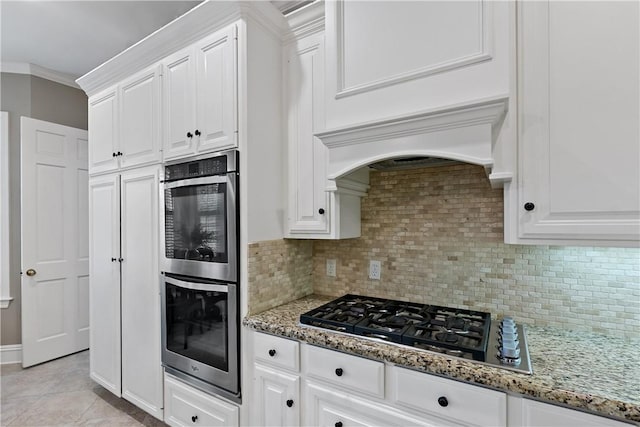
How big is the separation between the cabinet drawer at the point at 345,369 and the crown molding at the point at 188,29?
173 cm

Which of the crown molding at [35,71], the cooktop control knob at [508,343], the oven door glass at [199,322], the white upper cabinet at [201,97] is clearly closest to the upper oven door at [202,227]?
the oven door glass at [199,322]

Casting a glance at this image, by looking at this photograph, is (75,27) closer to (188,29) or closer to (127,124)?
(127,124)

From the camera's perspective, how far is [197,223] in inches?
74.6

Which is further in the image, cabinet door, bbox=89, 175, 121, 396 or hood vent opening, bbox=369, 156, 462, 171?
cabinet door, bbox=89, 175, 121, 396

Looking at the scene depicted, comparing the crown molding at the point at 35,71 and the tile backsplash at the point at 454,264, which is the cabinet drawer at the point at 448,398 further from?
the crown molding at the point at 35,71

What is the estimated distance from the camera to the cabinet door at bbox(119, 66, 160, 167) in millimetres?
2129

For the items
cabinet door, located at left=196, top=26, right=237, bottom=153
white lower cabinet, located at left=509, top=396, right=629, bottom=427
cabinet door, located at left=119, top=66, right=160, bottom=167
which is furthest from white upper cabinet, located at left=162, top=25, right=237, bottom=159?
white lower cabinet, located at left=509, top=396, right=629, bottom=427

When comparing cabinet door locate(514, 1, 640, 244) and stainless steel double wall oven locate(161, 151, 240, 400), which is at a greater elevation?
cabinet door locate(514, 1, 640, 244)

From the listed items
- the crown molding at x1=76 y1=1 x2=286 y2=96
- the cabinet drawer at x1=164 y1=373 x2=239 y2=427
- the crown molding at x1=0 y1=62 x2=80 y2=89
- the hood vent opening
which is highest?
the crown molding at x1=0 y1=62 x2=80 y2=89

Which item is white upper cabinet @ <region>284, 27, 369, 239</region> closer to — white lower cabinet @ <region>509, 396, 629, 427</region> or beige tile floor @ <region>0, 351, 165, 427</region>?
white lower cabinet @ <region>509, 396, 629, 427</region>

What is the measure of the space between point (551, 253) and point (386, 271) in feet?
2.70

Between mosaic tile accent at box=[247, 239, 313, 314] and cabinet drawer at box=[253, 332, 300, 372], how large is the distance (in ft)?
0.53

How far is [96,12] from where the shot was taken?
2.36 metres

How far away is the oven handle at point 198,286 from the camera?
177cm
